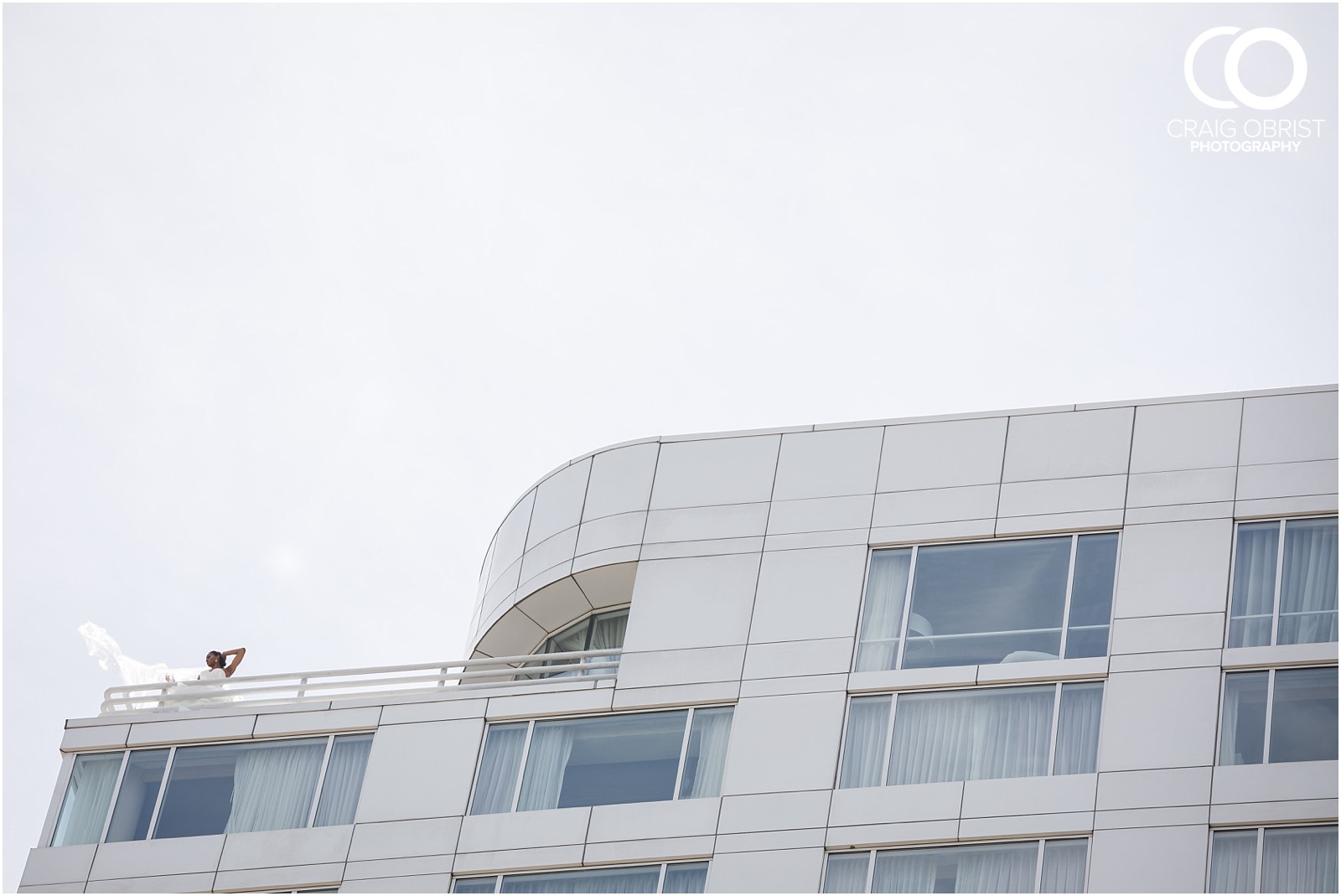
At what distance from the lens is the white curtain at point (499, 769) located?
34.3 meters

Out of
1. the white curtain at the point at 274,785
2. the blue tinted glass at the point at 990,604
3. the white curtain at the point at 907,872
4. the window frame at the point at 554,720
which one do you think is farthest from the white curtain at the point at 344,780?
the blue tinted glass at the point at 990,604

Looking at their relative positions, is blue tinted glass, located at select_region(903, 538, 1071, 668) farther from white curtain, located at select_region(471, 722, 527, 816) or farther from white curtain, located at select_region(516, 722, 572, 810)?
white curtain, located at select_region(471, 722, 527, 816)

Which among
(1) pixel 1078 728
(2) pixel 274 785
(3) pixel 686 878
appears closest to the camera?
(1) pixel 1078 728

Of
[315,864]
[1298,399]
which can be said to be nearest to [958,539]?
[1298,399]

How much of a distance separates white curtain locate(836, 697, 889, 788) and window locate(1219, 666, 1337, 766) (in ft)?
16.2

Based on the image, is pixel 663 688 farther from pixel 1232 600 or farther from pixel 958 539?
pixel 1232 600

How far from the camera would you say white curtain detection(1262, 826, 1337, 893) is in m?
29.8

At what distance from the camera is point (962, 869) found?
3148 centimetres

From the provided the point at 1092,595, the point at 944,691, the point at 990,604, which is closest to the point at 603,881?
the point at 944,691

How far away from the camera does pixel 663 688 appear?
34406mm

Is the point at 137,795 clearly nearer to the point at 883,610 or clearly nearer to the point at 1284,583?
the point at 883,610

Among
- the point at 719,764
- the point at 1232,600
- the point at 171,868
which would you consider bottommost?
the point at 171,868

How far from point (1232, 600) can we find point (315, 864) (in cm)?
1453

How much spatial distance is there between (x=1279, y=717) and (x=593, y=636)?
473 inches
